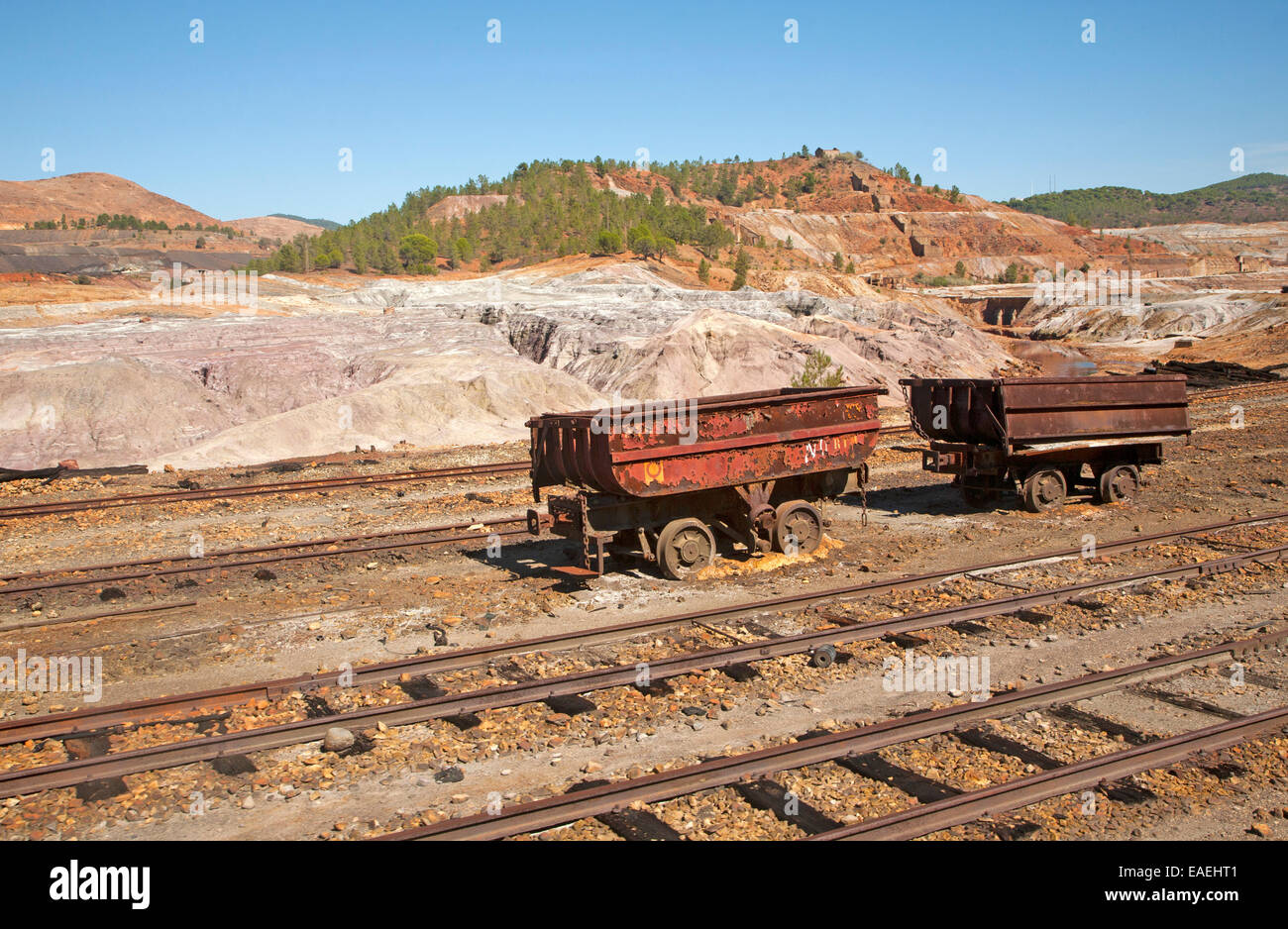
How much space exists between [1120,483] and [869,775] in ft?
41.6

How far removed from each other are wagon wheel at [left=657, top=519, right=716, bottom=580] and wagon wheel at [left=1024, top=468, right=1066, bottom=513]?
272 inches

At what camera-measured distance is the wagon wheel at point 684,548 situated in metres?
12.7

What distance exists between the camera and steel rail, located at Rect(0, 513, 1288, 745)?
26.9 ft

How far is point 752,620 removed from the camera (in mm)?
10875

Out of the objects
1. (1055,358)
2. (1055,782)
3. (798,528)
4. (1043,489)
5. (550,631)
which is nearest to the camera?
(1055,782)

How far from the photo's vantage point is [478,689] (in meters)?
8.90

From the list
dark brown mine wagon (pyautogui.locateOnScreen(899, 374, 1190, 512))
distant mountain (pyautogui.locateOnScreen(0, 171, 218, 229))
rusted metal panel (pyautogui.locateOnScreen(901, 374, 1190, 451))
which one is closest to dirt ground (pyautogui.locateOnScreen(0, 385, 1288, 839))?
dark brown mine wagon (pyautogui.locateOnScreen(899, 374, 1190, 512))

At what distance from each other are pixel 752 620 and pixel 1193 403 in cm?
2958

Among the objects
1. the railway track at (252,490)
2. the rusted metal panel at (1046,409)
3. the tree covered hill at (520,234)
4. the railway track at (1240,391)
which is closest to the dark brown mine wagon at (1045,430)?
the rusted metal panel at (1046,409)

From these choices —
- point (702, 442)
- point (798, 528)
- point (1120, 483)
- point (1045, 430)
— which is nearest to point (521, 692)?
point (702, 442)

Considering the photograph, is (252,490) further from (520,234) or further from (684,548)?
(520,234)

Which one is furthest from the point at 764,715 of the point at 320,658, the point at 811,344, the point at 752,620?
the point at 811,344

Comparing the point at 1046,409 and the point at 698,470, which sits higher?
the point at 1046,409
